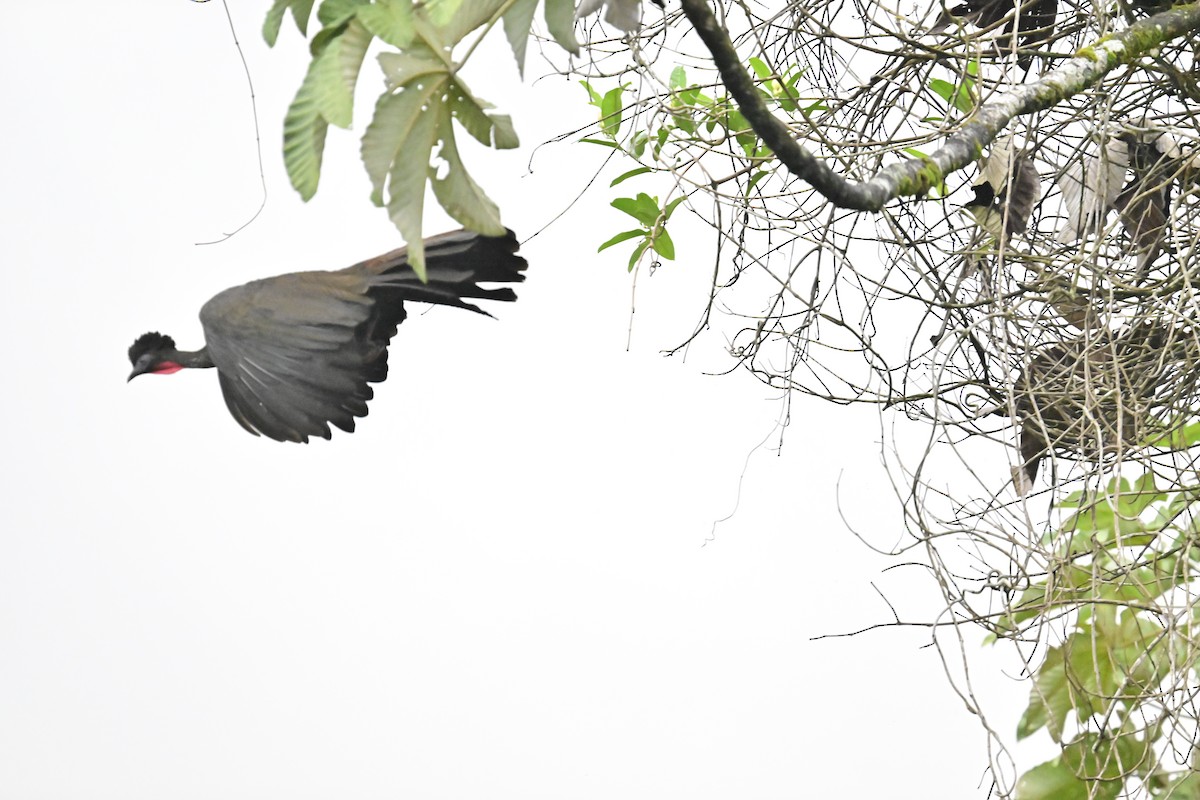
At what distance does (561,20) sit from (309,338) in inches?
17.4

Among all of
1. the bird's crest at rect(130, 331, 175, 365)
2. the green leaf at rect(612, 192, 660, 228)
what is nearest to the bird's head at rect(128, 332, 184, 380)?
the bird's crest at rect(130, 331, 175, 365)

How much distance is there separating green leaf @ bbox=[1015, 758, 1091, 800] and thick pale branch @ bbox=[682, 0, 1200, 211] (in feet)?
2.19

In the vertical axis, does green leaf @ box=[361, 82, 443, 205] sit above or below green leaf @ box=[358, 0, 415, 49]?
below

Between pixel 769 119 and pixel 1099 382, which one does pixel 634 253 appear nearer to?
pixel 1099 382

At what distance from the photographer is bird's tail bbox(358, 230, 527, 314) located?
0.87 metres

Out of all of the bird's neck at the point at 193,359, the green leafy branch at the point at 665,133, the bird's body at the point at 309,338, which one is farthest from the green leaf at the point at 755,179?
the bird's neck at the point at 193,359

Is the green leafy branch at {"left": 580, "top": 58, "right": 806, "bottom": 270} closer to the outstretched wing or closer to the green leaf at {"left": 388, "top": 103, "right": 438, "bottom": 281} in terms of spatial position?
the outstretched wing

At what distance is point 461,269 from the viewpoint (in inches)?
34.4

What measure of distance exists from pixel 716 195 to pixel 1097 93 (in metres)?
0.26

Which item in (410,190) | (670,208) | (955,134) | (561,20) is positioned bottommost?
(410,190)

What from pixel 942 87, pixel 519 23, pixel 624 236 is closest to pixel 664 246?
pixel 624 236

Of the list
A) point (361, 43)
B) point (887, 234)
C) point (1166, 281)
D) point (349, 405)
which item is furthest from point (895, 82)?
point (361, 43)

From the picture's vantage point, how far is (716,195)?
0.88 metres

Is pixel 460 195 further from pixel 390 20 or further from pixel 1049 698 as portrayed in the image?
pixel 1049 698
